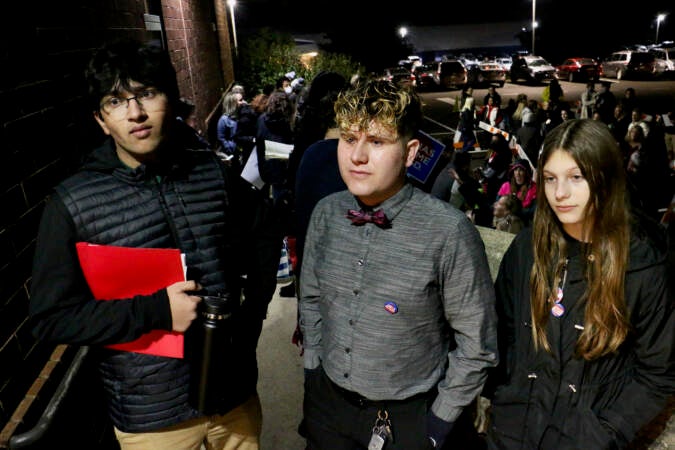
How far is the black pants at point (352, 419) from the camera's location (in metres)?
1.96

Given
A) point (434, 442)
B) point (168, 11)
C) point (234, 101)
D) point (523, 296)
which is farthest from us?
point (234, 101)

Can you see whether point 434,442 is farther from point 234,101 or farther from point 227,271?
point 234,101

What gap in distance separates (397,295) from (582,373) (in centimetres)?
81

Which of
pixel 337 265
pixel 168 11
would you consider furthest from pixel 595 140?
pixel 168 11

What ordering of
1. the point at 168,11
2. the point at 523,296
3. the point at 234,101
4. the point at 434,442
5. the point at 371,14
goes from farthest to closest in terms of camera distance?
the point at 371,14, the point at 234,101, the point at 168,11, the point at 523,296, the point at 434,442

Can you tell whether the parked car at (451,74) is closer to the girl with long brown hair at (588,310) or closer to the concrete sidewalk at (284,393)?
the concrete sidewalk at (284,393)

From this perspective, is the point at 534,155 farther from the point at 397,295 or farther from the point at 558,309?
the point at 397,295

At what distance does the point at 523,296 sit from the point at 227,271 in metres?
1.25

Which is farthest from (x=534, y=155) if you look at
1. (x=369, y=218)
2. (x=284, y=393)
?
(x=369, y=218)

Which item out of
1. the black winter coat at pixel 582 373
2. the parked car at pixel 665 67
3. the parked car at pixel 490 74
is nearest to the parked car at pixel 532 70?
the parked car at pixel 490 74

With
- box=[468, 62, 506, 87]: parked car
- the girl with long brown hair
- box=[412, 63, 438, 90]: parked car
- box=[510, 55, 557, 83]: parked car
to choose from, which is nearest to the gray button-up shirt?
the girl with long brown hair

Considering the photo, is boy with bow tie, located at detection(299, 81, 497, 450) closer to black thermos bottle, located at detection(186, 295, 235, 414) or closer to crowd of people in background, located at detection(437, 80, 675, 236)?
black thermos bottle, located at detection(186, 295, 235, 414)

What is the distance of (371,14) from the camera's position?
113ft

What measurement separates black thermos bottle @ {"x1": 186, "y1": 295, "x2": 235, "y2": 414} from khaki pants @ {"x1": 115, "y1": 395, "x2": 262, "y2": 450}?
16 cm
